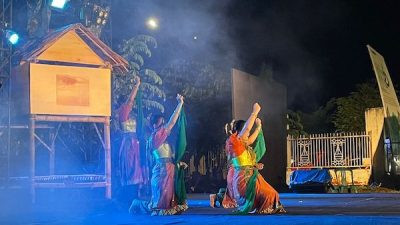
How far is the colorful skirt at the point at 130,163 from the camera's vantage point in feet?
36.5

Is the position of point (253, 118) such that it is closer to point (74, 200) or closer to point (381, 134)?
point (74, 200)

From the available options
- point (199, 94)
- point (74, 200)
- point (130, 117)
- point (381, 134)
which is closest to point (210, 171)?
point (199, 94)

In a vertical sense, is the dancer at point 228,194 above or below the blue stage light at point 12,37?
below

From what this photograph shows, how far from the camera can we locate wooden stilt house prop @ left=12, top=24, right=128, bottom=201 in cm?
1298

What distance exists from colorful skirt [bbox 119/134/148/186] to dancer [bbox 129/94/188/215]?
146 cm

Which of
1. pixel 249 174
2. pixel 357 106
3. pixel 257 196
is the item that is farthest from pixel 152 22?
pixel 357 106

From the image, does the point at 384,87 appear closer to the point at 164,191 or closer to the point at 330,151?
the point at 330,151

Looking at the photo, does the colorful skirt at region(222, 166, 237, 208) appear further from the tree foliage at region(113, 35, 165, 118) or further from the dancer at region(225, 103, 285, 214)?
the tree foliage at region(113, 35, 165, 118)

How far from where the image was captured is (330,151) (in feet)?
66.2

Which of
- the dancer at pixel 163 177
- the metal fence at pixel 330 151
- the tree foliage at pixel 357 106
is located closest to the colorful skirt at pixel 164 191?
the dancer at pixel 163 177

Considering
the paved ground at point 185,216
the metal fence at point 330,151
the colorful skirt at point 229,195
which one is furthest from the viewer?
the metal fence at point 330,151

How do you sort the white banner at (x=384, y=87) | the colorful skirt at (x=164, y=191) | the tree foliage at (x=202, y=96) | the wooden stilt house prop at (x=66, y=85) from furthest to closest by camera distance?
the tree foliage at (x=202, y=96) → the white banner at (x=384, y=87) → the wooden stilt house prop at (x=66, y=85) → the colorful skirt at (x=164, y=191)

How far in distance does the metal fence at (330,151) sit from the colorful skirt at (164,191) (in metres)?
11.3

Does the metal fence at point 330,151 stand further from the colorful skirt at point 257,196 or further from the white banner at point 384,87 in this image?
the colorful skirt at point 257,196
